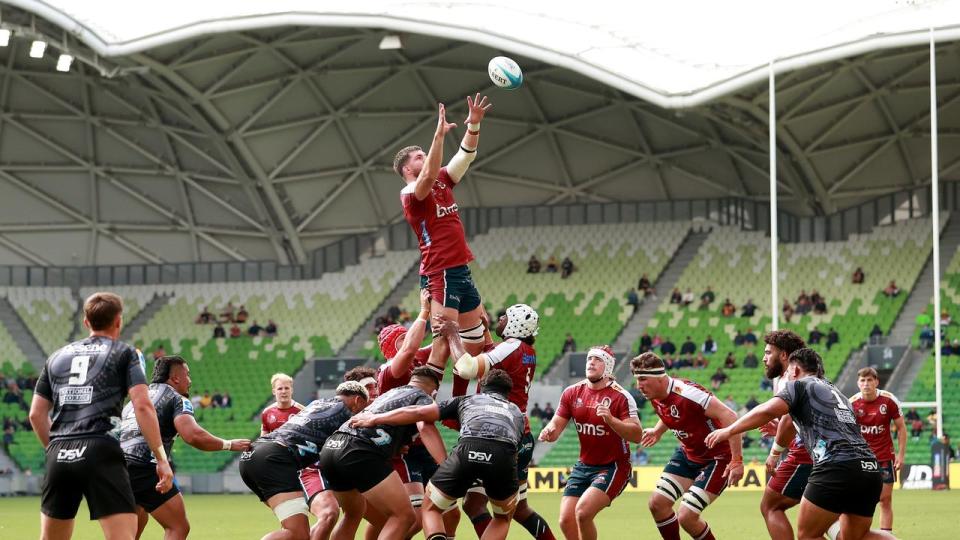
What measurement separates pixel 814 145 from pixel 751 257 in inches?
172

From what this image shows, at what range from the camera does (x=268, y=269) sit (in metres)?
54.9

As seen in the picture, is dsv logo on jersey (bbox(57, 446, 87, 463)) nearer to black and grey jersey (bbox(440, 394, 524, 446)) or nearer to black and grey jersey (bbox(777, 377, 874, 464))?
black and grey jersey (bbox(440, 394, 524, 446))

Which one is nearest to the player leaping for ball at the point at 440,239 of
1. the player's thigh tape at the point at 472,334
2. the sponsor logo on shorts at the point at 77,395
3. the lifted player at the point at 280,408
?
the player's thigh tape at the point at 472,334

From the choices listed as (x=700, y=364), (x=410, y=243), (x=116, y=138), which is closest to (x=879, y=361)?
(x=700, y=364)

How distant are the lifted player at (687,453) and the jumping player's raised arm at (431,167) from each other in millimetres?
3404

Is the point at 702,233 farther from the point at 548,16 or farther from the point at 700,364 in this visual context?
the point at 548,16

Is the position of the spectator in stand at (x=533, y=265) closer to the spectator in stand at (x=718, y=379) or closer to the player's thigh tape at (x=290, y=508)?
the spectator in stand at (x=718, y=379)

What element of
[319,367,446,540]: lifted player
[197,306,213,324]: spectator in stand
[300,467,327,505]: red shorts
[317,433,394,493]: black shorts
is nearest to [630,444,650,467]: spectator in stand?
[197,306,213,324]: spectator in stand

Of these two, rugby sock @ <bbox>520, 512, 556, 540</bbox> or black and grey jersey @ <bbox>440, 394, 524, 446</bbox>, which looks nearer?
black and grey jersey @ <bbox>440, 394, 524, 446</bbox>

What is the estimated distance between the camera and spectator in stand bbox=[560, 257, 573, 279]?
51031mm

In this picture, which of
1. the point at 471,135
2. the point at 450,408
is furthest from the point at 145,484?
the point at 471,135

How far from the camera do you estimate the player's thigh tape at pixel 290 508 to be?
14.3 m

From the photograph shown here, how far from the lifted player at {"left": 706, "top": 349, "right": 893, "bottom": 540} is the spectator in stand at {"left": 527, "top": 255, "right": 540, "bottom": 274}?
1515 inches

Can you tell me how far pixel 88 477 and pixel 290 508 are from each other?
3.73 meters
